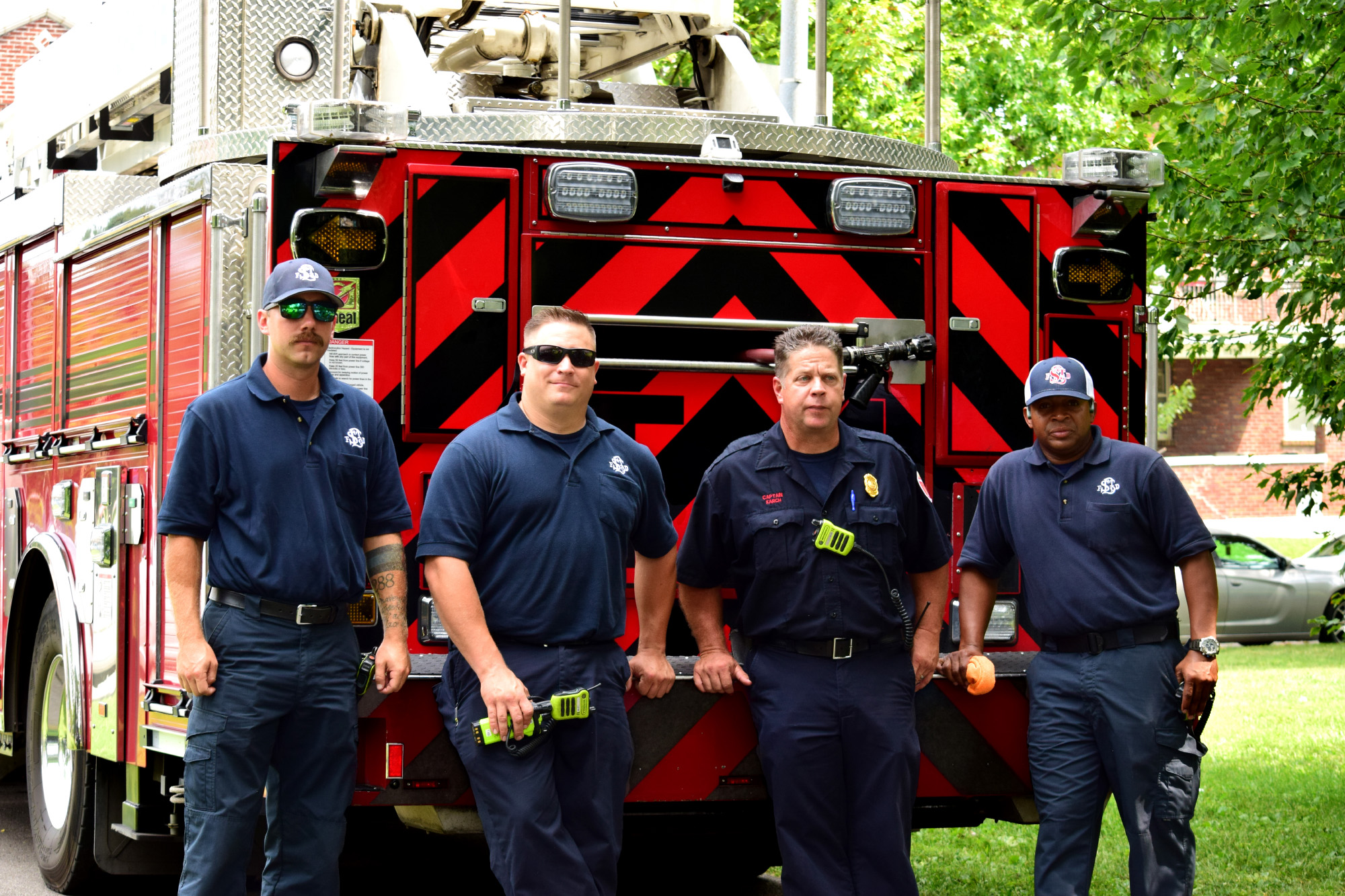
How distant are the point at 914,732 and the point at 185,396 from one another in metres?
2.56

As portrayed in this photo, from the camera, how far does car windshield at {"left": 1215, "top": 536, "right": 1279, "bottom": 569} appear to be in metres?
19.1

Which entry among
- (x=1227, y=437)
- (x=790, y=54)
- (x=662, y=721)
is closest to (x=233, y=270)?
(x=662, y=721)

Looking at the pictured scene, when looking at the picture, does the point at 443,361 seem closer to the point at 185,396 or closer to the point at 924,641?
the point at 185,396

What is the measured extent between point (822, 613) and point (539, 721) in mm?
894

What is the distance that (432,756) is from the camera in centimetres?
483

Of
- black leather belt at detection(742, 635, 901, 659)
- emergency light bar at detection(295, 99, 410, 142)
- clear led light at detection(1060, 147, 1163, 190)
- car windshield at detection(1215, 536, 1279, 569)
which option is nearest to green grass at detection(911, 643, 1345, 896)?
black leather belt at detection(742, 635, 901, 659)

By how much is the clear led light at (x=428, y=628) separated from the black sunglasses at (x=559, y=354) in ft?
2.93

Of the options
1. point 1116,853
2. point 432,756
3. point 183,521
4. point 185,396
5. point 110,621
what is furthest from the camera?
point 1116,853

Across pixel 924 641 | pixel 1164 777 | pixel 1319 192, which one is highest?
pixel 1319 192

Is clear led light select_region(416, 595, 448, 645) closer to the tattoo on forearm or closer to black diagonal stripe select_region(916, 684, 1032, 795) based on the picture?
the tattoo on forearm

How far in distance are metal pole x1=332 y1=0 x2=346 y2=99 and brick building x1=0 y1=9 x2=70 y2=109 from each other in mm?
23820

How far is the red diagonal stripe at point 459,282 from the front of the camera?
16.7ft

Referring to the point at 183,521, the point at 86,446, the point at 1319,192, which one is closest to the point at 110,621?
the point at 86,446

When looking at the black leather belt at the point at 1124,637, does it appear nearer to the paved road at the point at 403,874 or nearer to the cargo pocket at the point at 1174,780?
the cargo pocket at the point at 1174,780
